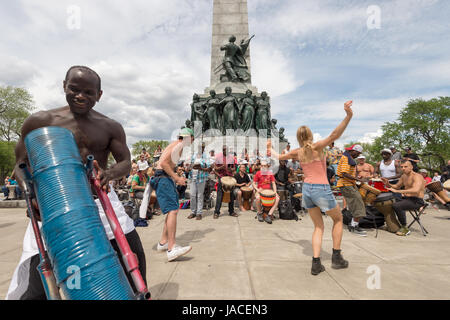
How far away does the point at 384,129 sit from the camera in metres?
36.5

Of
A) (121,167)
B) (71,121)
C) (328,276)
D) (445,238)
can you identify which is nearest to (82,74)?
(71,121)

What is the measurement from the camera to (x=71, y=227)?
3.39ft

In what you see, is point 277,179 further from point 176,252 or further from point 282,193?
point 176,252

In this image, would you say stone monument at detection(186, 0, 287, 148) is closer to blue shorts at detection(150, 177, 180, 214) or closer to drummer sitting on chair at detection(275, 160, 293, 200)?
drummer sitting on chair at detection(275, 160, 293, 200)

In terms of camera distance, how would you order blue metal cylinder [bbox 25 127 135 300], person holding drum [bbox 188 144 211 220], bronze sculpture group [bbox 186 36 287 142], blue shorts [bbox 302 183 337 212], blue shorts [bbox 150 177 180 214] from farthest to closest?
bronze sculpture group [bbox 186 36 287 142]
person holding drum [bbox 188 144 211 220]
blue shorts [bbox 150 177 180 214]
blue shorts [bbox 302 183 337 212]
blue metal cylinder [bbox 25 127 135 300]

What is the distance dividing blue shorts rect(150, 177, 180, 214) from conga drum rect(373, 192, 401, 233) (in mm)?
4685

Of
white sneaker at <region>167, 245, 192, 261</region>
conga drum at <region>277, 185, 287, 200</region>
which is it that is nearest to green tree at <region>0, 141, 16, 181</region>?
conga drum at <region>277, 185, 287, 200</region>

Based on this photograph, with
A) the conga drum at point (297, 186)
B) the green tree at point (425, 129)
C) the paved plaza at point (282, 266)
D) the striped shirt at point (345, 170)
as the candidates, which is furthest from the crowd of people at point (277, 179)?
the green tree at point (425, 129)

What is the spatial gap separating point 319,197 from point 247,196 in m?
4.98

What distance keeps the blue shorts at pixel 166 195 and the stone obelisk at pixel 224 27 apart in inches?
619

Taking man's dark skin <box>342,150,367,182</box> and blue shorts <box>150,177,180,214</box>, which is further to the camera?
man's dark skin <box>342,150,367,182</box>

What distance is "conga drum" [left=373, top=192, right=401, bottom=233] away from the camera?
5.45 metres

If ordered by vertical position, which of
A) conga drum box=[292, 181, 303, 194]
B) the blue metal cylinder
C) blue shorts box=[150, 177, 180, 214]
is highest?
the blue metal cylinder
